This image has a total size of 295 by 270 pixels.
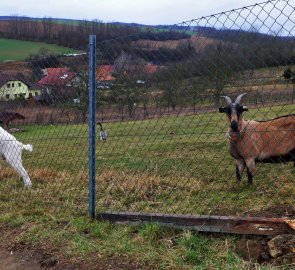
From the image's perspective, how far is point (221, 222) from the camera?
4.33m

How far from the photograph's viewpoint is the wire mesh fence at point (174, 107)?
14.3ft

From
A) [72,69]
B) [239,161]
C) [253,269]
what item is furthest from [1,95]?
[253,269]

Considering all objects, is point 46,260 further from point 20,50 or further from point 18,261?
point 20,50

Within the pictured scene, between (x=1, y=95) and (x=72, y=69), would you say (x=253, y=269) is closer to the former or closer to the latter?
(x=72, y=69)

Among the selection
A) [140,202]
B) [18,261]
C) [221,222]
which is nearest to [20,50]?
[140,202]

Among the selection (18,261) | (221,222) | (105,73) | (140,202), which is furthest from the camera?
(140,202)

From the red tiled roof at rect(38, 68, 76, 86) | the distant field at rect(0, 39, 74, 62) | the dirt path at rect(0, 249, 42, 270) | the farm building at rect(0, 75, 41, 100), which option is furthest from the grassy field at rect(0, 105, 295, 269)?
the distant field at rect(0, 39, 74, 62)

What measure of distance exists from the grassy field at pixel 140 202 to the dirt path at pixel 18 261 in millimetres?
152

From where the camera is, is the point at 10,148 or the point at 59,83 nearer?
the point at 59,83

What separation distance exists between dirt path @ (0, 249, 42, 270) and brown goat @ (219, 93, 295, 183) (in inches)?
134

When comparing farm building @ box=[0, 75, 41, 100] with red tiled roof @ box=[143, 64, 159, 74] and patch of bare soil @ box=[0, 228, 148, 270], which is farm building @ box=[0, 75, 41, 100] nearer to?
red tiled roof @ box=[143, 64, 159, 74]

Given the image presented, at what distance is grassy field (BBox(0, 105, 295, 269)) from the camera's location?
4.14 m

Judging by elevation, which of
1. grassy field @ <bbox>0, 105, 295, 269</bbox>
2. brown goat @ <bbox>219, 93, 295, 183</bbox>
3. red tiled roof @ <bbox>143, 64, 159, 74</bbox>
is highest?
red tiled roof @ <bbox>143, 64, 159, 74</bbox>

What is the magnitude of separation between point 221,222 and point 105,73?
2167mm
